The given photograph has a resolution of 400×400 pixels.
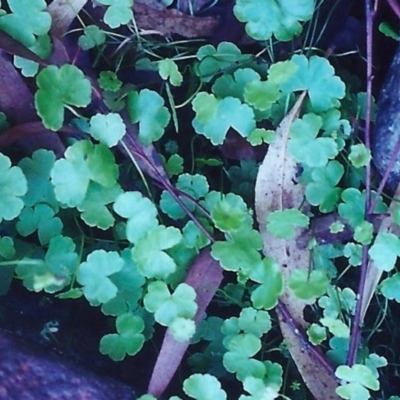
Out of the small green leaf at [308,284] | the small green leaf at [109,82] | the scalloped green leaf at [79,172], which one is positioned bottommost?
the small green leaf at [308,284]

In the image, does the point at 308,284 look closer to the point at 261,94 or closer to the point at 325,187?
the point at 325,187

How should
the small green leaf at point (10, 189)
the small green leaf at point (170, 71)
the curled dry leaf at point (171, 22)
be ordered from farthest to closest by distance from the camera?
the curled dry leaf at point (171, 22) < the small green leaf at point (170, 71) < the small green leaf at point (10, 189)

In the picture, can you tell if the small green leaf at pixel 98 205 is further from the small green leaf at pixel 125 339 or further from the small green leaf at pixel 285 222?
the small green leaf at pixel 285 222

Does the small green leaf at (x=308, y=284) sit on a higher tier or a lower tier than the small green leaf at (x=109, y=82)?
lower

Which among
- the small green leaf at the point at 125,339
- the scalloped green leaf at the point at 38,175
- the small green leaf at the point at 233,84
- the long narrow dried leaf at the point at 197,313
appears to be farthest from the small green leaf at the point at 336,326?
the scalloped green leaf at the point at 38,175

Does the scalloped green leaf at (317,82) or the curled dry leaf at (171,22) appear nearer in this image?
the scalloped green leaf at (317,82)

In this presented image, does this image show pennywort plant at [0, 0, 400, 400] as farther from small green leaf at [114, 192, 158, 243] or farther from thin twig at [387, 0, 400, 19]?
thin twig at [387, 0, 400, 19]

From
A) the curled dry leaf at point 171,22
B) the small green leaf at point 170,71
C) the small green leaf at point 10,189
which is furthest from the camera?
the curled dry leaf at point 171,22

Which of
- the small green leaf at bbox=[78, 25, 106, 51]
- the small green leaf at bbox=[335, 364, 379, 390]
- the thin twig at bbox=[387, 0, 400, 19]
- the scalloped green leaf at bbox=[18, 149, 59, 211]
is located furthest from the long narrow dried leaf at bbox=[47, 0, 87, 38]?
the small green leaf at bbox=[335, 364, 379, 390]
